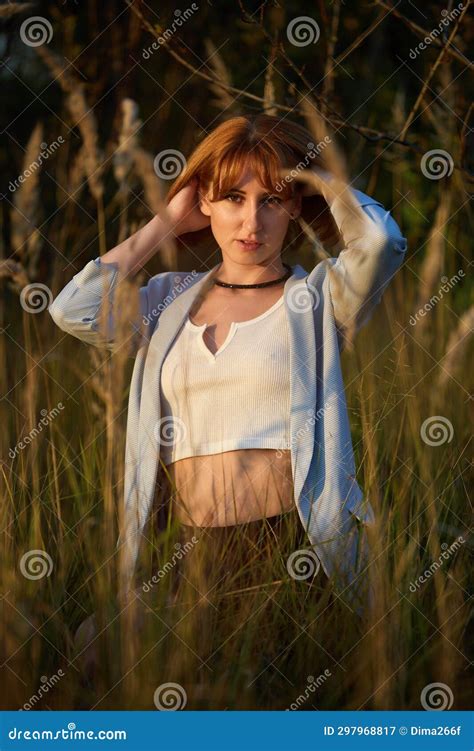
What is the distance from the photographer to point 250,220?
1713mm

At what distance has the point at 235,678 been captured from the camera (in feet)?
4.63

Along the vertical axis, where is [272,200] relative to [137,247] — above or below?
above

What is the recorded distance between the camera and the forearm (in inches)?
71.2

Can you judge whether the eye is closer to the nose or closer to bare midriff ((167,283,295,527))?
the nose

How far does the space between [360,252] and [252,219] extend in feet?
0.66

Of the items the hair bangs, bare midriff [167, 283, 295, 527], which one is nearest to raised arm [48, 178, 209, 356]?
the hair bangs

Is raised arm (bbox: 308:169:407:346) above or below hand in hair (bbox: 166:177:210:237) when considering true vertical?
above

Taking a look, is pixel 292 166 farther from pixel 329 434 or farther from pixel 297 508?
pixel 297 508

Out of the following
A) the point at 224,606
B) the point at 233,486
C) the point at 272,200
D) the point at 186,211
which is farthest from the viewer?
the point at 186,211

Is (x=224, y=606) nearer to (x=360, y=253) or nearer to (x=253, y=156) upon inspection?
(x=360, y=253)

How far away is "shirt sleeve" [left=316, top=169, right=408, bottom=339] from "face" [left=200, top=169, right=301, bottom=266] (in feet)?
0.32

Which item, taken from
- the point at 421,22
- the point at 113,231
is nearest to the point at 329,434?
the point at 421,22

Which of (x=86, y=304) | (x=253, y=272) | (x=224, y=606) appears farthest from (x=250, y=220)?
(x=224, y=606)

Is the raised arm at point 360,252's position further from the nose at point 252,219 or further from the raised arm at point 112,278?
the raised arm at point 112,278
